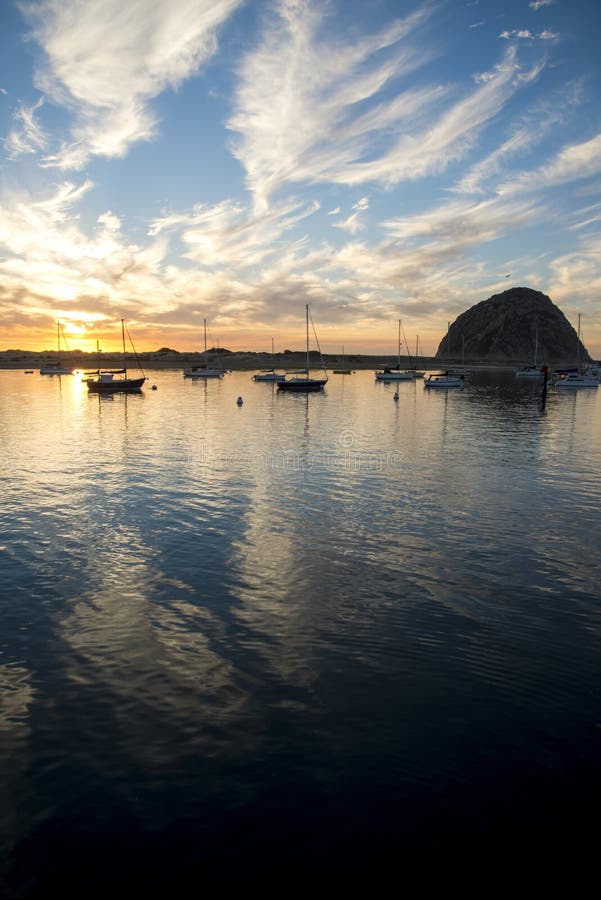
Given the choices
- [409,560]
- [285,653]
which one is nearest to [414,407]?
[409,560]

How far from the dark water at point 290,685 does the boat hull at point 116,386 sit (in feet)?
231

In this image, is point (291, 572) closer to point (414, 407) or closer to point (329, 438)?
point (329, 438)

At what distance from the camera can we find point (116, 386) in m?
91.4

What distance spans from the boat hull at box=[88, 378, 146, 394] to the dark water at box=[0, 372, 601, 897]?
2775 inches

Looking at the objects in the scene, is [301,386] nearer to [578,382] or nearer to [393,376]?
[393,376]

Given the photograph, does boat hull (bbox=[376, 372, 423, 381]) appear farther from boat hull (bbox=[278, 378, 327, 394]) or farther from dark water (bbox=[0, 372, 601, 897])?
dark water (bbox=[0, 372, 601, 897])

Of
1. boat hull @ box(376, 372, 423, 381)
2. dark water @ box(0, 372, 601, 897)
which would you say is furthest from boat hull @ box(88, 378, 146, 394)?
dark water @ box(0, 372, 601, 897)

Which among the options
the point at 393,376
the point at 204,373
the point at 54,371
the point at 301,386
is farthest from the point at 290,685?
the point at 54,371

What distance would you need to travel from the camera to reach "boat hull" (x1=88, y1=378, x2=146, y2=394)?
295 feet

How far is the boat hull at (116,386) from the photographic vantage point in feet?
295

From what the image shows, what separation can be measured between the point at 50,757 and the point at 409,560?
10.3m

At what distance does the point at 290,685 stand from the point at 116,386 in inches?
3469

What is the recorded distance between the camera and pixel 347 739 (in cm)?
832

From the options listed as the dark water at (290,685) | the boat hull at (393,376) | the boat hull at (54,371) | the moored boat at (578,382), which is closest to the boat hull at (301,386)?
the boat hull at (393,376)
